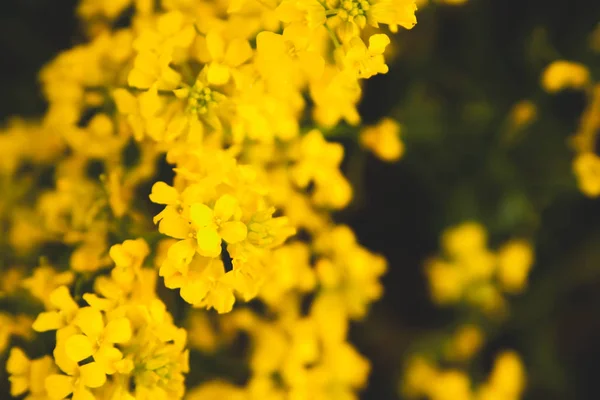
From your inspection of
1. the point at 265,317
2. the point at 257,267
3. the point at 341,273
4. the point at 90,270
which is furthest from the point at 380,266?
the point at 90,270

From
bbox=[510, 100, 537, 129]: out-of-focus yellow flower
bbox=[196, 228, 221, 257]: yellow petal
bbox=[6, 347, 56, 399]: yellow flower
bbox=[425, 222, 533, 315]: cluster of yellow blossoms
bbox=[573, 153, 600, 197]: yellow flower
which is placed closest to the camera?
bbox=[196, 228, 221, 257]: yellow petal

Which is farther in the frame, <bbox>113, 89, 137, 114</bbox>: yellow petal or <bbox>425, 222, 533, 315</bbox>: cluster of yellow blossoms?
<bbox>425, 222, 533, 315</bbox>: cluster of yellow blossoms

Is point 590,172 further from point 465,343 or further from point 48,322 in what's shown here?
point 48,322

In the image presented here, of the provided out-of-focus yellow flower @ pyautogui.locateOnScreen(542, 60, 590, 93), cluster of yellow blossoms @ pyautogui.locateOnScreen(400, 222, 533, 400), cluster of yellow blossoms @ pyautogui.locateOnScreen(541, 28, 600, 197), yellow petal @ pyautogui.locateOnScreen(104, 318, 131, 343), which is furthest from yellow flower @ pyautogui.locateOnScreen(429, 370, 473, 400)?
yellow petal @ pyautogui.locateOnScreen(104, 318, 131, 343)

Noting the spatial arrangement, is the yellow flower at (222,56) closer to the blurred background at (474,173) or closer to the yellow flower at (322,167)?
the yellow flower at (322,167)

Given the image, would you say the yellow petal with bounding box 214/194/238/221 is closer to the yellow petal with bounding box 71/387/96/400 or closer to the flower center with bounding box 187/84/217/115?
the flower center with bounding box 187/84/217/115

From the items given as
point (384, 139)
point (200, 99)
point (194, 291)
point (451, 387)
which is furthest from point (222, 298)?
point (451, 387)

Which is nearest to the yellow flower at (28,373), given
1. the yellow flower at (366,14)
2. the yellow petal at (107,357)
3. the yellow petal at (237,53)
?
the yellow petal at (107,357)
